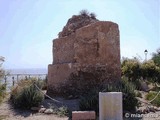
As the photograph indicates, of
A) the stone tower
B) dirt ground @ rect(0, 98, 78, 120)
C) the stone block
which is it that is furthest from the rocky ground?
the stone tower

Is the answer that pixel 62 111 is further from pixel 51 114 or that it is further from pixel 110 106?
pixel 110 106

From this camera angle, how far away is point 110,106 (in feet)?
25.7

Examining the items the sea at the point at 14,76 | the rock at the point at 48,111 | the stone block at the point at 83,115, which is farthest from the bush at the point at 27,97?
the stone block at the point at 83,115

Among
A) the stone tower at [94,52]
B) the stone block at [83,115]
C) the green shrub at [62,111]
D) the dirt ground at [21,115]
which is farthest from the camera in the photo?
the stone tower at [94,52]

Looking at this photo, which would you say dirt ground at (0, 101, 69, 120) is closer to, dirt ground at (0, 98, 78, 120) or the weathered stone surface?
dirt ground at (0, 98, 78, 120)

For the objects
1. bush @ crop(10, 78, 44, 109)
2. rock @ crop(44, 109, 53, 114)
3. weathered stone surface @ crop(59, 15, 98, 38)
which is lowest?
rock @ crop(44, 109, 53, 114)

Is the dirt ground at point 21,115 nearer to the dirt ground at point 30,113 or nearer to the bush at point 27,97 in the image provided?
the dirt ground at point 30,113

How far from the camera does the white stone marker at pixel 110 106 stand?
7.85 m

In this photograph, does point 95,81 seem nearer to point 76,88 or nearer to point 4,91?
point 76,88

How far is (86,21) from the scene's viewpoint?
1396 cm

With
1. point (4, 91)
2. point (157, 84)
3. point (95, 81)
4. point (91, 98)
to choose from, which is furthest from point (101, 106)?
point (157, 84)

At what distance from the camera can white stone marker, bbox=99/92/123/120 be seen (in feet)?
25.8


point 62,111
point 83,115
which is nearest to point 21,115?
point 62,111

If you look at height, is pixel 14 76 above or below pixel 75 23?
below
